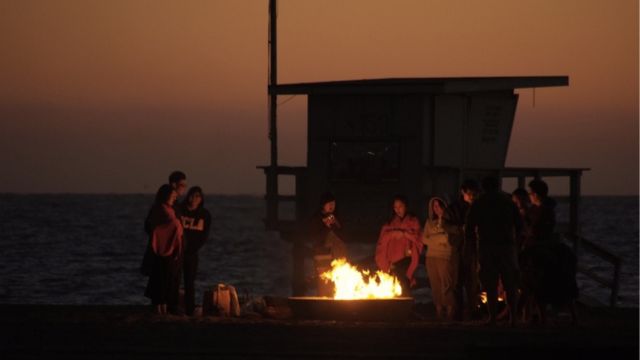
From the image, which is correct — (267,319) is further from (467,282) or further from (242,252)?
(242,252)

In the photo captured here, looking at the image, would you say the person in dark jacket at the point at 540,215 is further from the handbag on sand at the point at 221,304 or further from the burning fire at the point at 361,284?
the handbag on sand at the point at 221,304

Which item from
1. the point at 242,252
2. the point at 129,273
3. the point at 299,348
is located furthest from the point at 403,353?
the point at 242,252

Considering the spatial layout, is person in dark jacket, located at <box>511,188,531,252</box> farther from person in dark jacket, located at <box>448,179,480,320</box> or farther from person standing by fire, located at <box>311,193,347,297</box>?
person standing by fire, located at <box>311,193,347,297</box>

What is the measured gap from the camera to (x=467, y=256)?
2205 centimetres

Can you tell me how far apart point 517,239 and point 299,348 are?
497 cm

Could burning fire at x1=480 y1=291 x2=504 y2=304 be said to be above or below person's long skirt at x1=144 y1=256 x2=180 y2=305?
below

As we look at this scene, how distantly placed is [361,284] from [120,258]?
61148 millimetres

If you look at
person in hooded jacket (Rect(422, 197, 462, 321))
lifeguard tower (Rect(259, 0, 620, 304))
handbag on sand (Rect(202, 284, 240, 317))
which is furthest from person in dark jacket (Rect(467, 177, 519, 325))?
lifeguard tower (Rect(259, 0, 620, 304))

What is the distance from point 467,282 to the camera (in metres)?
22.2

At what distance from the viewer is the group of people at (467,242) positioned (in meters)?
21.0

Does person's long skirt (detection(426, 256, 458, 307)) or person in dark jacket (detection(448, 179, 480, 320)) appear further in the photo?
person's long skirt (detection(426, 256, 458, 307))

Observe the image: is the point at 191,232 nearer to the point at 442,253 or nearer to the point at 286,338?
the point at 442,253

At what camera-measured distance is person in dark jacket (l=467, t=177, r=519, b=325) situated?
822 inches

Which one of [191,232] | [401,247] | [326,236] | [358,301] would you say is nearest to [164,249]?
[191,232]
